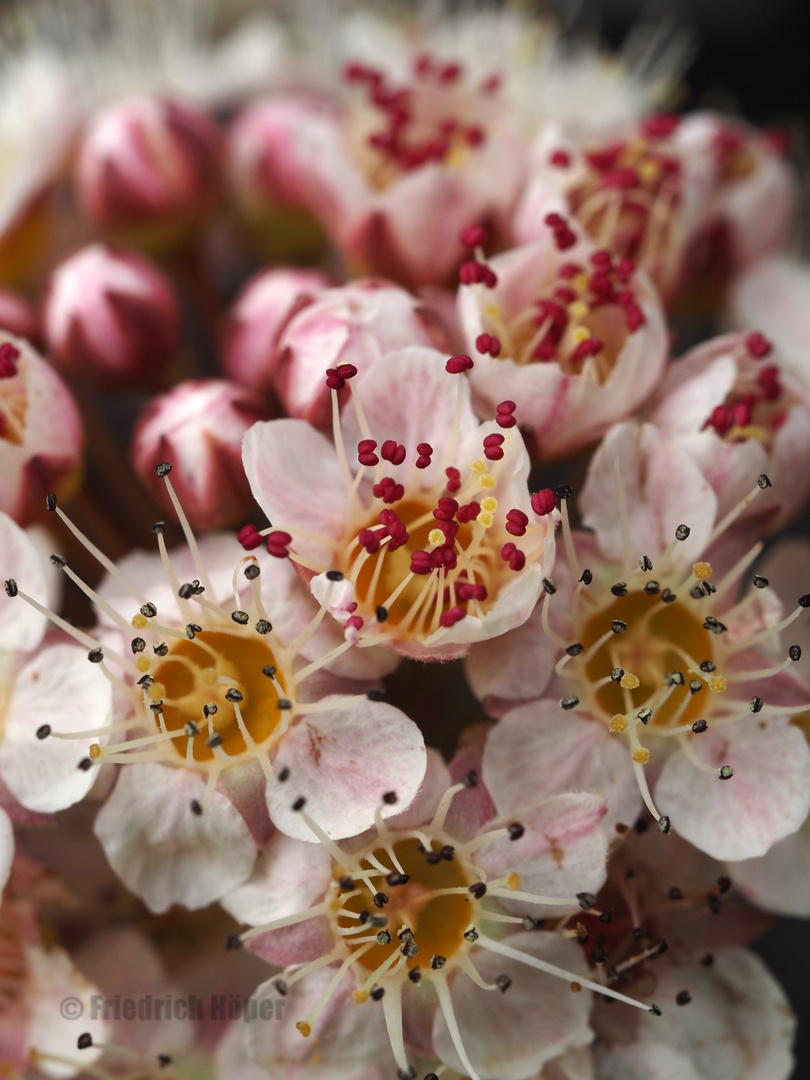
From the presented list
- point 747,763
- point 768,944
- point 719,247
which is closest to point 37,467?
point 747,763

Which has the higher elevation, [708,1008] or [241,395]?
[241,395]

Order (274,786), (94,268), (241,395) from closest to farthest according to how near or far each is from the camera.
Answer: (274,786)
(241,395)
(94,268)

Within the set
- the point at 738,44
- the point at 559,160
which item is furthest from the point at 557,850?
the point at 738,44

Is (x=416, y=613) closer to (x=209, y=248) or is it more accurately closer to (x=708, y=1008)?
(x=708, y=1008)

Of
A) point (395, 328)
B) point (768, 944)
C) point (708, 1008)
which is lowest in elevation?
point (768, 944)

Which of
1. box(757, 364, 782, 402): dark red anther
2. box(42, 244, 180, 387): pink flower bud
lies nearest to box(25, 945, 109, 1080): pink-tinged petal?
box(42, 244, 180, 387): pink flower bud

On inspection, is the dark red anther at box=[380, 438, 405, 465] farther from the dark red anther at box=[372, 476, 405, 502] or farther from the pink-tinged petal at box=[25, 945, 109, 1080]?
the pink-tinged petal at box=[25, 945, 109, 1080]

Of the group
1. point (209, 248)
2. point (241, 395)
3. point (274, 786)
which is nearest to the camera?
point (274, 786)
